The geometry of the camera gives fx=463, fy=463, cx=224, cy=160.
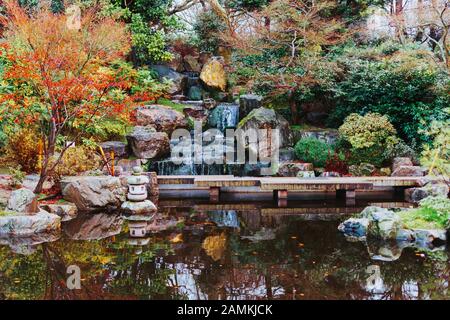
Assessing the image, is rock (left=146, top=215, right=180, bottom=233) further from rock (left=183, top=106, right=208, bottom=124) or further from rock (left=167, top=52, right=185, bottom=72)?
rock (left=167, top=52, right=185, bottom=72)

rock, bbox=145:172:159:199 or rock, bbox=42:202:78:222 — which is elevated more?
rock, bbox=145:172:159:199

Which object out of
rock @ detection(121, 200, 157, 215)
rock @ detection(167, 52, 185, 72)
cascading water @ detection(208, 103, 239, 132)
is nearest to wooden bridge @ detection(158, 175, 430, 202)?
rock @ detection(121, 200, 157, 215)

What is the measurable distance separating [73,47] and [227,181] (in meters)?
4.49

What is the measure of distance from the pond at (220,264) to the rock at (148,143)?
4.61 m

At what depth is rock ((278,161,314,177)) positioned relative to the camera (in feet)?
40.1

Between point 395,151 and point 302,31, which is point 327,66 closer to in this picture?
point 302,31

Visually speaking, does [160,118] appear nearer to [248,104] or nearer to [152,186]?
[248,104]

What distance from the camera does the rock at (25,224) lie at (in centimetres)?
718

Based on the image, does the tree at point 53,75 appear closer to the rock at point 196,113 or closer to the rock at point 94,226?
the rock at point 94,226

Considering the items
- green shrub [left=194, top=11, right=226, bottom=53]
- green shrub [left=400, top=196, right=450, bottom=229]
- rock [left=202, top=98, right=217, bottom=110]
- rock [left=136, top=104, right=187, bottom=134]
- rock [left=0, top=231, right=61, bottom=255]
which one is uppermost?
green shrub [left=194, top=11, right=226, bottom=53]

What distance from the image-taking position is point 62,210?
28.1 ft

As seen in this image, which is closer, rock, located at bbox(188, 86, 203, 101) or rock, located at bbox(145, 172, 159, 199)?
rock, located at bbox(145, 172, 159, 199)

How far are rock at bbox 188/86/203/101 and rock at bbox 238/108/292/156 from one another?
374 centimetres

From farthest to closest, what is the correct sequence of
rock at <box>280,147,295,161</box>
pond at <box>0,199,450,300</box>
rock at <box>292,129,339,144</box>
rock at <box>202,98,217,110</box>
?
rock at <box>202,98,217,110</box>, rock at <box>292,129,339,144</box>, rock at <box>280,147,295,161</box>, pond at <box>0,199,450,300</box>
